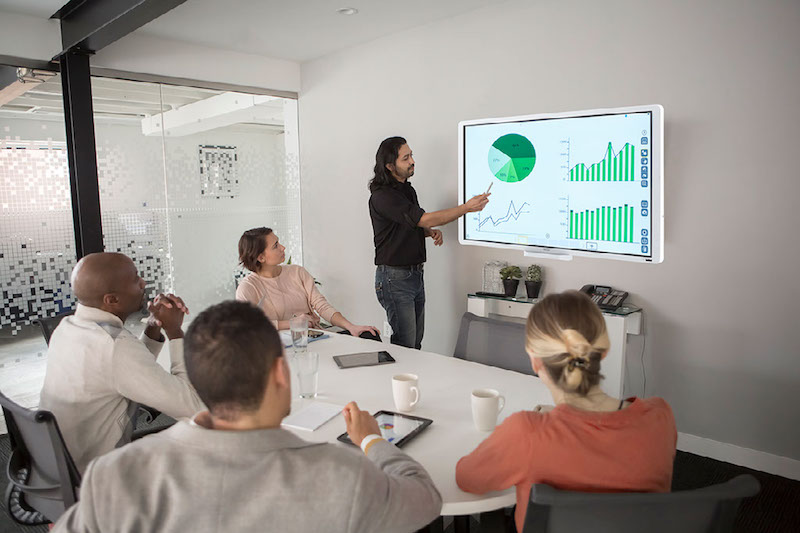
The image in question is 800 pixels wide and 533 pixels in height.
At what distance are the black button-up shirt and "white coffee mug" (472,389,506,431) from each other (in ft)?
7.05

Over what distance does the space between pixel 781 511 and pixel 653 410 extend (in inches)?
77.3

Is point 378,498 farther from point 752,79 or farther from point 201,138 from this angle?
point 201,138

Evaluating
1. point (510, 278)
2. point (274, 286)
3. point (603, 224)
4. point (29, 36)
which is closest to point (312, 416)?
point (274, 286)

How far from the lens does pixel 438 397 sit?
2.06 metres

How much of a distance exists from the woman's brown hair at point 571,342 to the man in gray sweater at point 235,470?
19.7 inches

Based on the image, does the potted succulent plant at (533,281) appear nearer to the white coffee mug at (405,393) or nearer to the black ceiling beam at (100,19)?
the white coffee mug at (405,393)

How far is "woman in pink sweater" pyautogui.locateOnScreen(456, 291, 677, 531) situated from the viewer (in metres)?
1.30

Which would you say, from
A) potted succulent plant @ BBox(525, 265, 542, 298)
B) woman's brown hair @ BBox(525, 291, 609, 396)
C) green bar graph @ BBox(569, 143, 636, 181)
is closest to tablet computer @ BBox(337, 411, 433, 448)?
woman's brown hair @ BBox(525, 291, 609, 396)

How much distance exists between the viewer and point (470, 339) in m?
2.66

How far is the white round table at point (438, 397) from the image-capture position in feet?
4.92

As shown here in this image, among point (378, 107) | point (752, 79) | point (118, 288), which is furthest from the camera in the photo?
point (378, 107)

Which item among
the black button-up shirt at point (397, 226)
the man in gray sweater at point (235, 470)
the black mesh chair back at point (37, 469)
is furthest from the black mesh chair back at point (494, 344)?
the black mesh chair back at point (37, 469)

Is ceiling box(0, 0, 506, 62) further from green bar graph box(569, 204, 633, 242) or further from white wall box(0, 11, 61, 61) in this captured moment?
green bar graph box(569, 204, 633, 242)

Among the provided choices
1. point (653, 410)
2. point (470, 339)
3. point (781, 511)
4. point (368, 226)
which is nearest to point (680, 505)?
point (653, 410)
